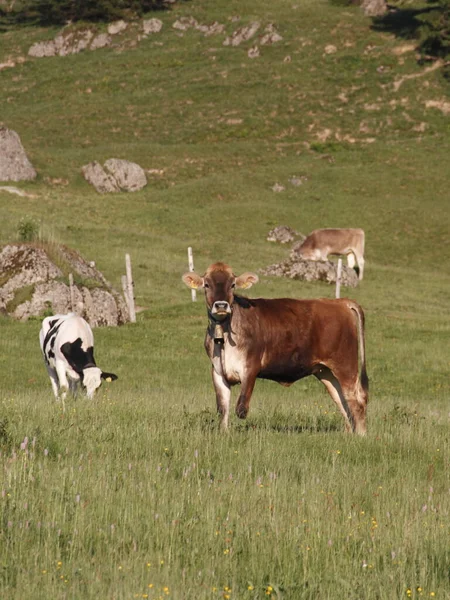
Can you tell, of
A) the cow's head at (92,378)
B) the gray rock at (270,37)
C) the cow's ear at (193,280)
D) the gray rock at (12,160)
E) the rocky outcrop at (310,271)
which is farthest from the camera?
the gray rock at (270,37)

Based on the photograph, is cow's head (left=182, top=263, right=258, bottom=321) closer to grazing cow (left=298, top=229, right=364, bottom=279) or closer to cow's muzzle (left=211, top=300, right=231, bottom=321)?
cow's muzzle (left=211, top=300, right=231, bottom=321)

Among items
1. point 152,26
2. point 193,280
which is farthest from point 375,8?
point 193,280

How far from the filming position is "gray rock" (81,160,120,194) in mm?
64938

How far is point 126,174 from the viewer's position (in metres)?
66.4

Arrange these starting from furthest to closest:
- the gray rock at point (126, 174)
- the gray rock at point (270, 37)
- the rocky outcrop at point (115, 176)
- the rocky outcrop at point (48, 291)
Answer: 1. the gray rock at point (270, 37)
2. the gray rock at point (126, 174)
3. the rocky outcrop at point (115, 176)
4. the rocky outcrop at point (48, 291)

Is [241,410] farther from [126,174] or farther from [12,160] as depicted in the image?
[126,174]

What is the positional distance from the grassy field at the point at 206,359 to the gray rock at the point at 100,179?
0.89 metres

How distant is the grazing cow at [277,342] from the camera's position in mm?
12086

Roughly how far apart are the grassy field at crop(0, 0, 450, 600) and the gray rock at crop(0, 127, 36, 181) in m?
1.74

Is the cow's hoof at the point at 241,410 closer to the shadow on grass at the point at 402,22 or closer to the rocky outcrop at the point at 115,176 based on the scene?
the rocky outcrop at the point at 115,176

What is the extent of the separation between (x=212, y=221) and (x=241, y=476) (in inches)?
1914

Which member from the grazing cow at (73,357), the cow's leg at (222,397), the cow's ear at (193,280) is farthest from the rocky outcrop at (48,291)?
the cow's leg at (222,397)

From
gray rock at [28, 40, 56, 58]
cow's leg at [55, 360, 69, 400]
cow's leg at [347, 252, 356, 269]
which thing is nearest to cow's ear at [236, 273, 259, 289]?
cow's leg at [55, 360, 69, 400]

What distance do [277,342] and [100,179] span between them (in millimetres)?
54257
